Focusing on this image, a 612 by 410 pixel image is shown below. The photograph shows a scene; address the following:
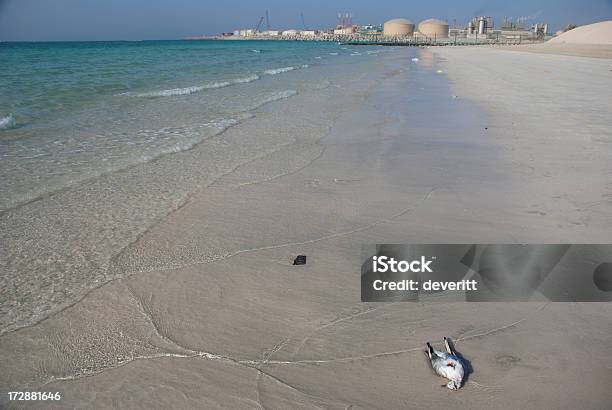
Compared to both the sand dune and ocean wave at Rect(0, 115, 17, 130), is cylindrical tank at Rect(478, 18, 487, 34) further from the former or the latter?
ocean wave at Rect(0, 115, 17, 130)

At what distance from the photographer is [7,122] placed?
1004 cm

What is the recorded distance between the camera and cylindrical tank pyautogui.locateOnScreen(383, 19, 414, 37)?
5792 inches

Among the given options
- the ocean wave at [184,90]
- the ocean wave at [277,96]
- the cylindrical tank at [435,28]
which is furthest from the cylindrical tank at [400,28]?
the ocean wave at [277,96]

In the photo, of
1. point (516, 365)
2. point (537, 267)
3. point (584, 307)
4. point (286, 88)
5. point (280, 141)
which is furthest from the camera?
point (286, 88)

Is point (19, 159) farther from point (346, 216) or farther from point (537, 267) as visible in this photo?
point (537, 267)

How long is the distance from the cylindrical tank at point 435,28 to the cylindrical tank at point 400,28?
17.1 feet

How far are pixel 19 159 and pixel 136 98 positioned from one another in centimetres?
822

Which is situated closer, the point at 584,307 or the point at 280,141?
the point at 584,307

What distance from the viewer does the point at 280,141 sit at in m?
8.43

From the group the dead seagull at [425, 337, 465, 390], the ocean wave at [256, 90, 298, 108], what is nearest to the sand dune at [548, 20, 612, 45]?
the ocean wave at [256, 90, 298, 108]

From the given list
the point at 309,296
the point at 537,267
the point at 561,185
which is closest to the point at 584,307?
the point at 537,267

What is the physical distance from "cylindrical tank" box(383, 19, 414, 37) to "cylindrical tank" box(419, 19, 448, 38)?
5.23 m

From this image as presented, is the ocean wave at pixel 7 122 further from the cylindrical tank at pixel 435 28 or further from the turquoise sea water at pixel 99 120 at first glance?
the cylindrical tank at pixel 435 28

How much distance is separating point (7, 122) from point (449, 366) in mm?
11255
